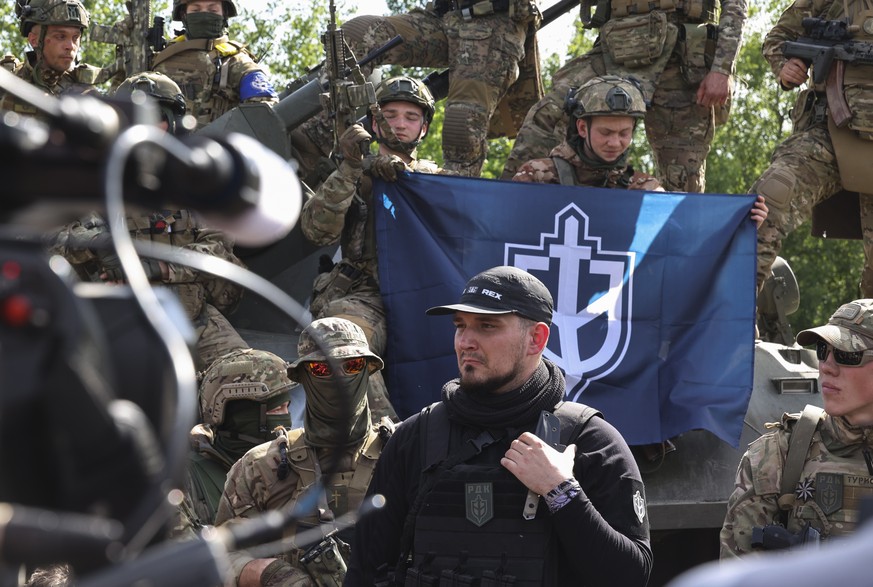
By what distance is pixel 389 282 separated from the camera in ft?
25.0

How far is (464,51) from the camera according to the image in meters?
9.89

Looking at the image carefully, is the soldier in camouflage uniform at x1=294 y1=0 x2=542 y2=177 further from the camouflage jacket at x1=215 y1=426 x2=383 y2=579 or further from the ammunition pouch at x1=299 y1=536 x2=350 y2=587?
the ammunition pouch at x1=299 y1=536 x2=350 y2=587

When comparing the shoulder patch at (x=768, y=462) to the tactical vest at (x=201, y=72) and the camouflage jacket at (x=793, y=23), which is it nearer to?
the camouflage jacket at (x=793, y=23)

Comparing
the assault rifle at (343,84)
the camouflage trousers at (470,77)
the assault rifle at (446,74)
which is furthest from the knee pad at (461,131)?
the assault rifle at (343,84)

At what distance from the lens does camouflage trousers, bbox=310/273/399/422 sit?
7.15 meters

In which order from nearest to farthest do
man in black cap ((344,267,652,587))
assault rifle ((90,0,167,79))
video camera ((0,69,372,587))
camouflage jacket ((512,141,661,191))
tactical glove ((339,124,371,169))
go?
video camera ((0,69,372,587)) < man in black cap ((344,267,652,587)) < tactical glove ((339,124,371,169)) < camouflage jacket ((512,141,661,191)) < assault rifle ((90,0,167,79))

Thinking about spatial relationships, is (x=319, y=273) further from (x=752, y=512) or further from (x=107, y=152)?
(x=107, y=152)

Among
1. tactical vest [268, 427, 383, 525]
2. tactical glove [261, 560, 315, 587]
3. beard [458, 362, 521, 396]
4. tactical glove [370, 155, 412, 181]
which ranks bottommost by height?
tactical glove [261, 560, 315, 587]

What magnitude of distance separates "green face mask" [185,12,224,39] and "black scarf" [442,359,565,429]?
4.94 metres

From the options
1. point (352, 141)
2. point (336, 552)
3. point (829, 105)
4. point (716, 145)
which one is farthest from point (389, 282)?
point (716, 145)

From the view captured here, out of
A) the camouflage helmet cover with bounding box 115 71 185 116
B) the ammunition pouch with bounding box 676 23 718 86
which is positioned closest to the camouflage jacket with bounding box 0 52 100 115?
the camouflage helmet cover with bounding box 115 71 185 116

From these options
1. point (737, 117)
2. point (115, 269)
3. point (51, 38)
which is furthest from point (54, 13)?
point (737, 117)

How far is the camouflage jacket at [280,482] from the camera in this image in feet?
18.4

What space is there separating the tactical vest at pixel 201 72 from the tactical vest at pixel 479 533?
5.09m
